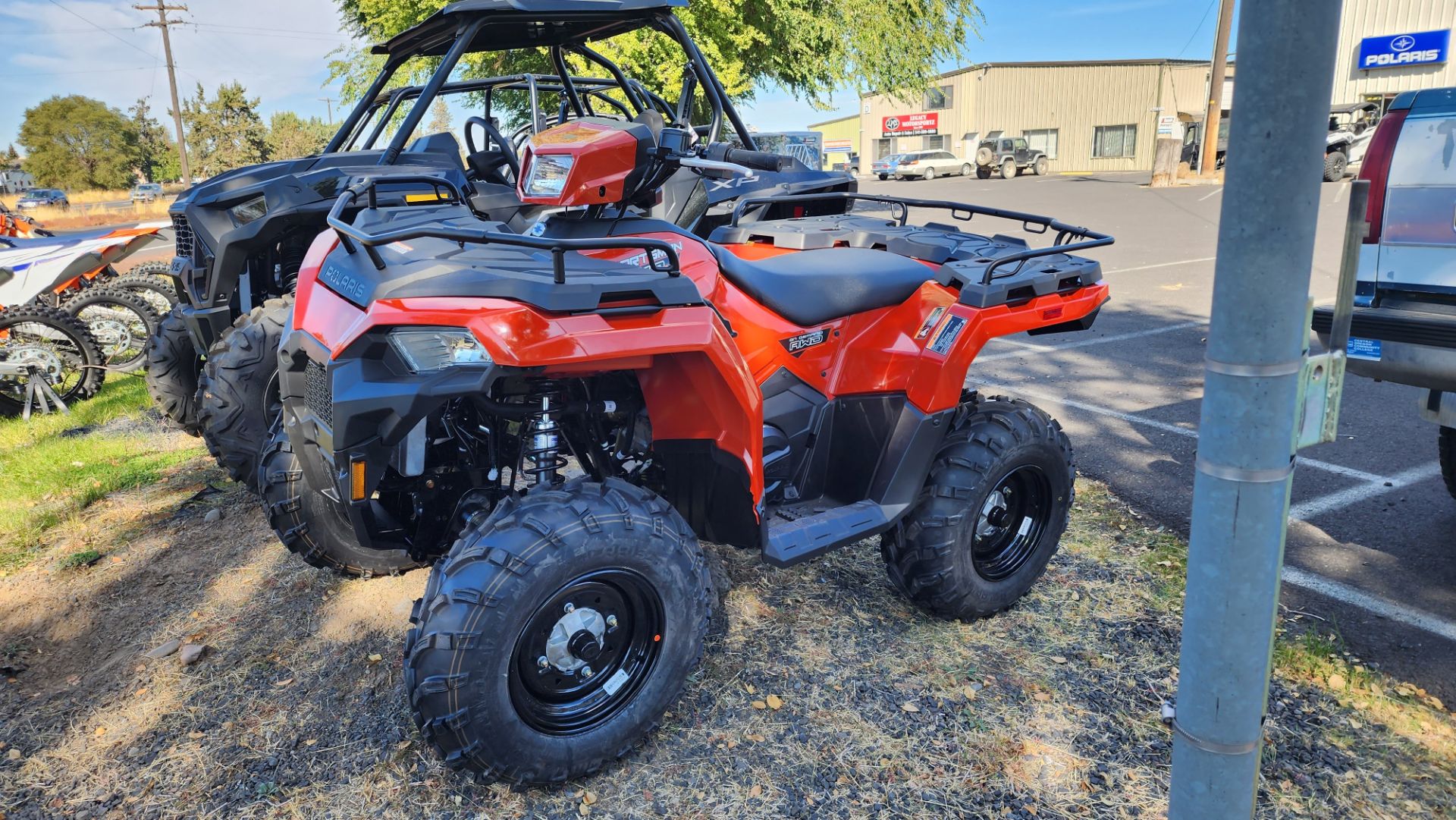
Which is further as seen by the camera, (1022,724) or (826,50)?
(826,50)

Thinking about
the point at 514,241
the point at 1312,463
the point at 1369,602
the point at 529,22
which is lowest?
the point at 1369,602

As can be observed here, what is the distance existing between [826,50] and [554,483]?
1441 cm

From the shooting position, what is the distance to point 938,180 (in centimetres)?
3909

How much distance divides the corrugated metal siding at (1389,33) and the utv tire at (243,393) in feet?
137

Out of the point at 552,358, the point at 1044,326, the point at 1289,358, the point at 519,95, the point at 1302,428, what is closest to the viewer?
the point at 1289,358

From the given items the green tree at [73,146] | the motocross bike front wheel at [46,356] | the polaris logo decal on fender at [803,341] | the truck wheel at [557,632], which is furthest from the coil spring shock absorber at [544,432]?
the green tree at [73,146]

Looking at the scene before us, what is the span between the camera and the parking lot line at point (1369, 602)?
3354 mm

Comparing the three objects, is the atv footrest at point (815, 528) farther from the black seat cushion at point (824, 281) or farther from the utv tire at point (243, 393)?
the utv tire at point (243, 393)

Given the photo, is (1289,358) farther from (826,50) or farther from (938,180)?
(938,180)

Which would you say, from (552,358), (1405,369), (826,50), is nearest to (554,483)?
(552,358)

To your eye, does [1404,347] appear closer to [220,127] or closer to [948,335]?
[948,335]

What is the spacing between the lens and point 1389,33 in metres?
35.9

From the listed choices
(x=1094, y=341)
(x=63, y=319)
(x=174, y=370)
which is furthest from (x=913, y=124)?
(x=174, y=370)

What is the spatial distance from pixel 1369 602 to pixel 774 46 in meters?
13.2
